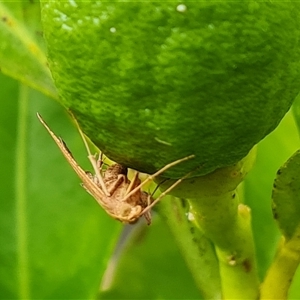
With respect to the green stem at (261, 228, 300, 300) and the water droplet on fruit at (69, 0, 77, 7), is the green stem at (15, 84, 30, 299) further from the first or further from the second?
the water droplet on fruit at (69, 0, 77, 7)

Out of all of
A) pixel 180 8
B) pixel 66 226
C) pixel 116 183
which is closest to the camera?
pixel 180 8

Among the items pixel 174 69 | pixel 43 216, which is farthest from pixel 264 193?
pixel 174 69

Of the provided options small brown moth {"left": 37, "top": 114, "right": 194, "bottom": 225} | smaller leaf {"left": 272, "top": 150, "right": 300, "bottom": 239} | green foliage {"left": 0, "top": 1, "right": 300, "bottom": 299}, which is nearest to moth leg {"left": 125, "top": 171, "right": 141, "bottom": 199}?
small brown moth {"left": 37, "top": 114, "right": 194, "bottom": 225}

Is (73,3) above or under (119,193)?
above

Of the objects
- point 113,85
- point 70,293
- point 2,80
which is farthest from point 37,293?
point 113,85

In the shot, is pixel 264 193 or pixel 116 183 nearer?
pixel 116 183

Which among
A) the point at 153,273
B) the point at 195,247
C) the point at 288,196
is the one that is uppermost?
the point at 288,196

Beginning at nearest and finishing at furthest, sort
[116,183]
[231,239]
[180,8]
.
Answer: [180,8] → [116,183] → [231,239]

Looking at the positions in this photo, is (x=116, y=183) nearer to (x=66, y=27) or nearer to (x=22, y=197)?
(x=66, y=27)
